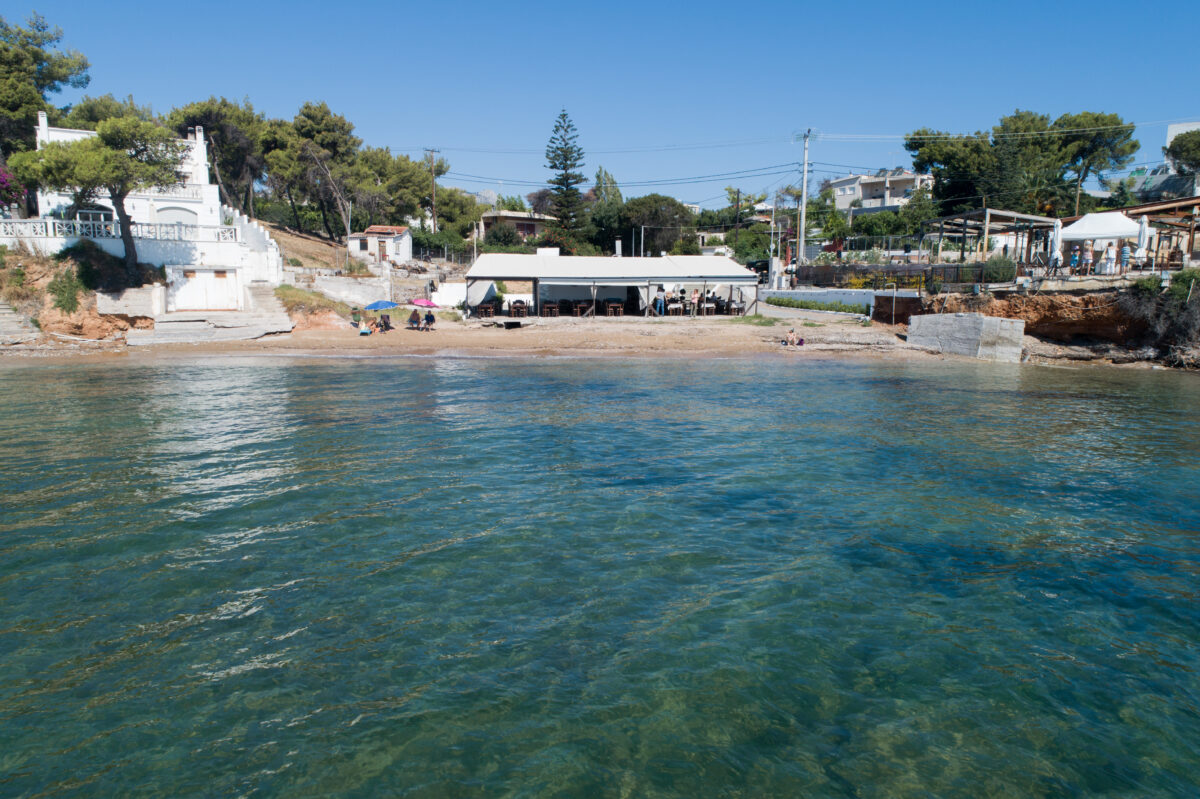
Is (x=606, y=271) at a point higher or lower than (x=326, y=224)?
lower

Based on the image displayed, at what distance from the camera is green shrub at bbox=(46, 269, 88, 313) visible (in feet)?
88.4

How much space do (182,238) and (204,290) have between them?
2465 mm

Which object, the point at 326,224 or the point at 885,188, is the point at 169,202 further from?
the point at 885,188

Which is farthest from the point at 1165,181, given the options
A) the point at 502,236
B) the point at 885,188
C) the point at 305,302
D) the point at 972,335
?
the point at 305,302

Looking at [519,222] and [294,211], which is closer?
[294,211]

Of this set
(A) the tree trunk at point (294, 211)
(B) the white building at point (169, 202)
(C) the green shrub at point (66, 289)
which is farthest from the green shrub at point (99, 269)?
(A) the tree trunk at point (294, 211)

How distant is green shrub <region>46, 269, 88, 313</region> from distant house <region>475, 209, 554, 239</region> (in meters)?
42.2

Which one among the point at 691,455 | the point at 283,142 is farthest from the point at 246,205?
the point at 691,455

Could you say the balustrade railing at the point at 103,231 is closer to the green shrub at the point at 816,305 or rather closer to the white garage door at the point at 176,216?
the white garage door at the point at 176,216

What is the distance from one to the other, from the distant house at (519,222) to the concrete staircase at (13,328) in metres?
43.9

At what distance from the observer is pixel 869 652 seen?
19.8 ft

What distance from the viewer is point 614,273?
3597 centimetres

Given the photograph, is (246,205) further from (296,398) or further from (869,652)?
(869,652)

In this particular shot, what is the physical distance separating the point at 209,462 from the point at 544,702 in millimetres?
8982
